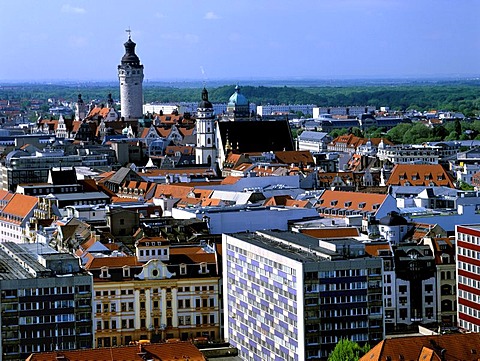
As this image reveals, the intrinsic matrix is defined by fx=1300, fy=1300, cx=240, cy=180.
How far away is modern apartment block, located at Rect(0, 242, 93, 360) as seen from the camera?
55.6 metres

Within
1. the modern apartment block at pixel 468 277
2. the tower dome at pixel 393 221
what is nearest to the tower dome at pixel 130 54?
the tower dome at pixel 393 221

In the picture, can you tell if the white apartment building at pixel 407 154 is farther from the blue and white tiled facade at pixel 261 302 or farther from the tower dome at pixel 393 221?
the blue and white tiled facade at pixel 261 302

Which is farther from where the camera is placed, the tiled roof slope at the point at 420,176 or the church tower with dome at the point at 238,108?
the church tower with dome at the point at 238,108

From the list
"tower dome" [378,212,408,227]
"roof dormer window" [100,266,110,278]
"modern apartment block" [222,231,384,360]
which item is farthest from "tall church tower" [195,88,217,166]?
"modern apartment block" [222,231,384,360]

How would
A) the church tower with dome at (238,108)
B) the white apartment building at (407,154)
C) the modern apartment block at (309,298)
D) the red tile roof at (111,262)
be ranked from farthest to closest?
1. the church tower with dome at (238,108)
2. the white apartment building at (407,154)
3. the red tile roof at (111,262)
4. the modern apartment block at (309,298)

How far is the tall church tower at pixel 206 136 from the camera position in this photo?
136m

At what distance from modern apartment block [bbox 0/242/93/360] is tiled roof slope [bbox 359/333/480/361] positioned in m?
12.8

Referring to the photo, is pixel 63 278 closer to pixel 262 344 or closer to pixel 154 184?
pixel 262 344

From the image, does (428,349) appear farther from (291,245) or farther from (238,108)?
(238,108)

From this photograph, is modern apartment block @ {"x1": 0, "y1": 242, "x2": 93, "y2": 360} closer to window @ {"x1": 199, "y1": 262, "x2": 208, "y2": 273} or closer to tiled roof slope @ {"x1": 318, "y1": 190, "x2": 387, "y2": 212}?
window @ {"x1": 199, "y1": 262, "x2": 208, "y2": 273}

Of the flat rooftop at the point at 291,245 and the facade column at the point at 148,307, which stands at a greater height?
the flat rooftop at the point at 291,245

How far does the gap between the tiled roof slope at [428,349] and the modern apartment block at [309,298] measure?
5243 millimetres

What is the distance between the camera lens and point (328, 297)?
5694cm

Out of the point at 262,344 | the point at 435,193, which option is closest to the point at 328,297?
the point at 262,344
